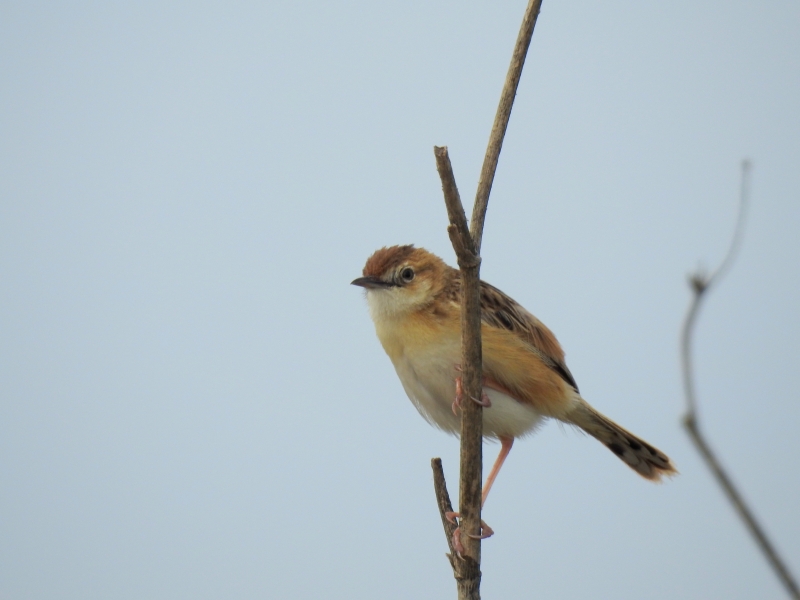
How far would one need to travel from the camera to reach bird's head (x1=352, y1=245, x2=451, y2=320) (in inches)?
237

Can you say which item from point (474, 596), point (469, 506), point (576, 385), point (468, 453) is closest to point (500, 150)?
point (468, 453)

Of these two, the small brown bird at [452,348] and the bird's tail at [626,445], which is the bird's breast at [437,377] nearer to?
the small brown bird at [452,348]

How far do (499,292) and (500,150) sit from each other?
2732 millimetres

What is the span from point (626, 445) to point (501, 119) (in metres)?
4.08

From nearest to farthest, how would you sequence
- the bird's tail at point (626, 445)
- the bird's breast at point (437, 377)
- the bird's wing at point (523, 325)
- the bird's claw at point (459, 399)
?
the bird's claw at point (459, 399) < the bird's breast at point (437, 377) < the bird's wing at point (523, 325) < the bird's tail at point (626, 445)

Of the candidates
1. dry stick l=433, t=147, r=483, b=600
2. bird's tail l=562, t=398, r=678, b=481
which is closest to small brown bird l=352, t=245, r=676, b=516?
bird's tail l=562, t=398, r=678, b=481

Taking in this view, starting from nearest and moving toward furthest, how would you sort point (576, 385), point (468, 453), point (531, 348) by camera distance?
point (468, 453) < point (531, 348) < point (576, 385)

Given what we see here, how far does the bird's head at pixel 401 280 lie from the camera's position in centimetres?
602

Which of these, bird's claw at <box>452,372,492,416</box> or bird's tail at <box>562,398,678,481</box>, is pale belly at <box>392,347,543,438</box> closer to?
bird's claw at <box>452,372,492,416</box>

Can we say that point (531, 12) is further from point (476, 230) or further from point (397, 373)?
point (397, 373)

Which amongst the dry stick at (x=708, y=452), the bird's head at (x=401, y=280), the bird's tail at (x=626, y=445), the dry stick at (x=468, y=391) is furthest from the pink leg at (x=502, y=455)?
the dry stick at (x=708, y=452)

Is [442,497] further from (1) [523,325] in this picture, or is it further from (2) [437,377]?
(1) [523,325]

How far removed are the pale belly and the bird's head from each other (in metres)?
0.39

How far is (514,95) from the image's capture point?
12.3ft
